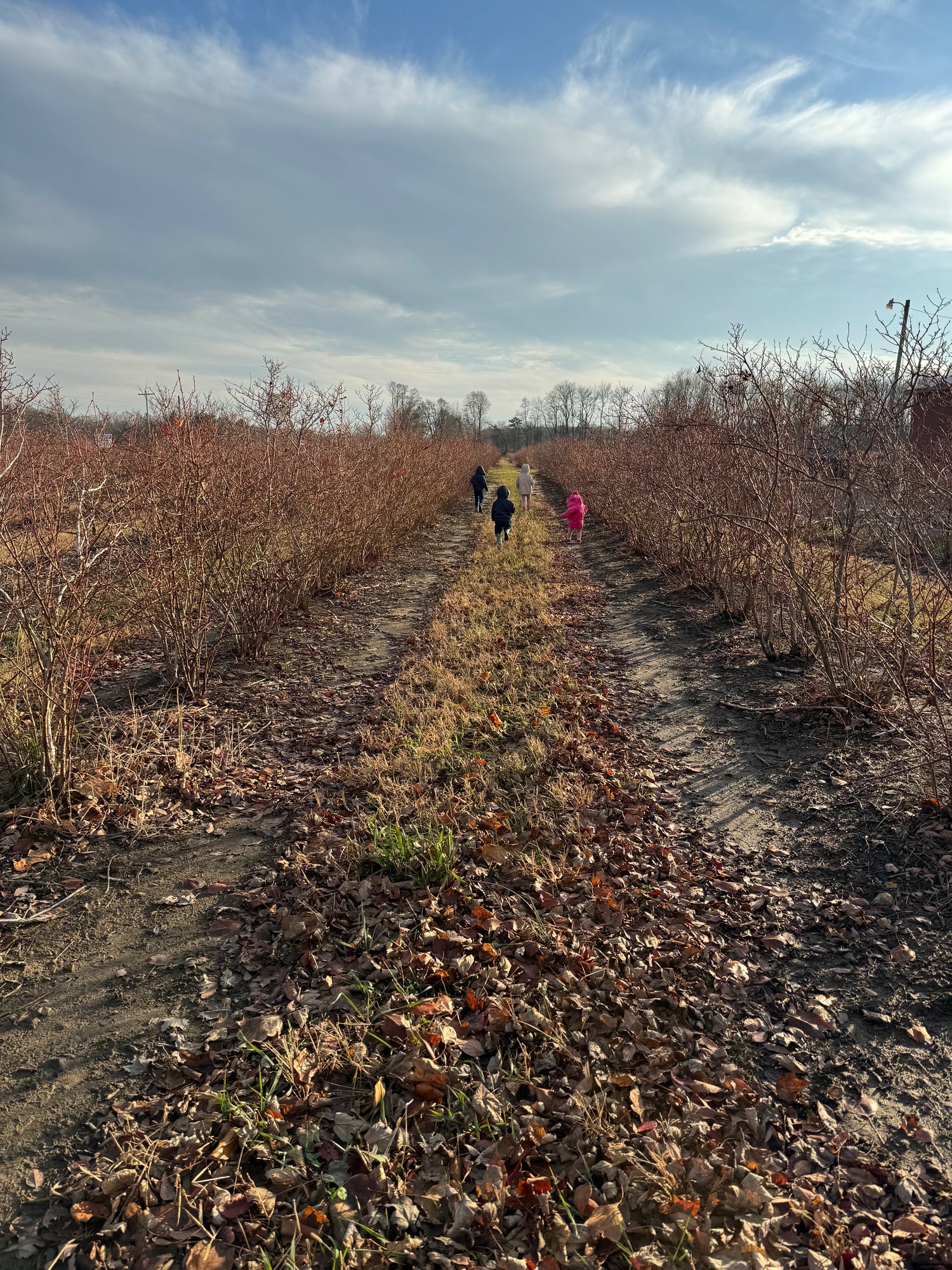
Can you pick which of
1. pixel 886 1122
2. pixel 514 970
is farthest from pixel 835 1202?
pixel 514 970

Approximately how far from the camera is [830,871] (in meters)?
3.78

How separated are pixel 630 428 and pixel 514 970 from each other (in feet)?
46.2

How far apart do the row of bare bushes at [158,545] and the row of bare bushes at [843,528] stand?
4618 mm

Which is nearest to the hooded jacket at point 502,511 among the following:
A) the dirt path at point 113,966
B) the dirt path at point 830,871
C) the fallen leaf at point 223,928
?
the dirt path at point 830,871

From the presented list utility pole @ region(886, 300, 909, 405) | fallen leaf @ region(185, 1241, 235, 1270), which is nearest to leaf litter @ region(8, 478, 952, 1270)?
fallen leaf @ region(185, 1241, 235, 1270)

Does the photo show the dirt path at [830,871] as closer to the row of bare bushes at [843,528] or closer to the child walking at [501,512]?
the row of bare bushes at [843,528]

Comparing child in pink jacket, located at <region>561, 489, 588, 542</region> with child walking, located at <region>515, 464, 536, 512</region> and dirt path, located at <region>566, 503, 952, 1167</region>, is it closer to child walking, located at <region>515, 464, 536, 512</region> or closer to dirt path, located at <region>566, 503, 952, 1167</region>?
child walking, located at <region>515, 464, 536, 512</region>

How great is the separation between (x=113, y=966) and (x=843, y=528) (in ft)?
20.5

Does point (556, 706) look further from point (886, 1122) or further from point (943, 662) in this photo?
point (886, 1122)

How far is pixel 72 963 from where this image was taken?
314 cm

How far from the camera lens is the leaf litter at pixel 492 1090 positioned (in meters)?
2.01

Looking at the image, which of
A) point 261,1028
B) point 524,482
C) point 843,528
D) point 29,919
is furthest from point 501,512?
point 261,1028

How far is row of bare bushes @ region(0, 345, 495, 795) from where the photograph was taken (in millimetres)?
4172

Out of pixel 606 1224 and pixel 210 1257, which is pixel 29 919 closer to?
pixel 210 1257
